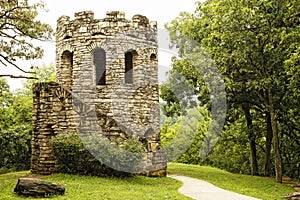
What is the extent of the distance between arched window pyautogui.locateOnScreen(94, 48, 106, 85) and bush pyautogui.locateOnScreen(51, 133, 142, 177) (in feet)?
10.2

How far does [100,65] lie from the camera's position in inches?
693

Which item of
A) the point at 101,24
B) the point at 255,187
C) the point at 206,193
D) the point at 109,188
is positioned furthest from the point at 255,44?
the point at 109,188

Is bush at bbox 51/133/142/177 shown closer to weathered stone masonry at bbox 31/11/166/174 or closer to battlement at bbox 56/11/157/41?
weathered stone masonry at bbox 31/11/166/174

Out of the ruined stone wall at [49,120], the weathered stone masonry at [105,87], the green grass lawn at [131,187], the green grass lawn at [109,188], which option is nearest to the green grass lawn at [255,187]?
the green grass lawn at [131,187]

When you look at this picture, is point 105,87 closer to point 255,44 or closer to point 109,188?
point 109,188

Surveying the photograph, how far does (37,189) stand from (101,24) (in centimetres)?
783

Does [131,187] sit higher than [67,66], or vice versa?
[67,66]

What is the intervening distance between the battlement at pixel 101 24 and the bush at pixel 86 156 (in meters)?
4.34

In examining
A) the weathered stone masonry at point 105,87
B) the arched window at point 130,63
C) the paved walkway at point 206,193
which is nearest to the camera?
the paved walkway at point 206,193

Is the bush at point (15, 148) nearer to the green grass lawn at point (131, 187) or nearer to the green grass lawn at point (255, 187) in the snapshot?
the green grass lawn at point (131, 187)

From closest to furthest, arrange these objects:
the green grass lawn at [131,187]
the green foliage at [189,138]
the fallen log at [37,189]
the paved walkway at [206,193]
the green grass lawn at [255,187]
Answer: the fallen log at [37,189] < the green grass lawn at [131,187] < the paved walkway at [206,193] < the green grass lawn at [255,187] < the green foliage at [189,138]

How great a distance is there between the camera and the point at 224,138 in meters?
28.6

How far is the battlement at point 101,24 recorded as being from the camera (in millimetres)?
16562

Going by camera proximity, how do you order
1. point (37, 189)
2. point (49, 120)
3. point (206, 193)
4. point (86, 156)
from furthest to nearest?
point (49, 120) → point (86, 156) → point (206, 193) → point (37, 189)
